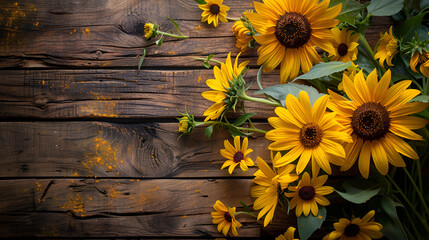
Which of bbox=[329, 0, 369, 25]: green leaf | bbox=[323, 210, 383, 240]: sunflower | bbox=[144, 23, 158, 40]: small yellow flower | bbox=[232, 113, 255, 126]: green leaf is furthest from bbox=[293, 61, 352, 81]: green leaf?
bbox=[144, 23, 158, 40]: small yellow flower

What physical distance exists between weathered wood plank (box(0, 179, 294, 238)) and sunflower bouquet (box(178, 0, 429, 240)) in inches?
2.3

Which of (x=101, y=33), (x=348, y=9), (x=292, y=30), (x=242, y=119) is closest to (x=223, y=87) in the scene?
(x=242, y=119)

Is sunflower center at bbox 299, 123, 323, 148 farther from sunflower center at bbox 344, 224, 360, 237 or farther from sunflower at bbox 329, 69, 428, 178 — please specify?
sunflower center at bbox 344, 224, 360, 237

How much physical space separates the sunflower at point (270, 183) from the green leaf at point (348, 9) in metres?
0.33

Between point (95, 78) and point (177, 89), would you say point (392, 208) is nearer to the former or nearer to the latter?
point (177, 89)

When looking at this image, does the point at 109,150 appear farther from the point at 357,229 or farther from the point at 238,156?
the point at 357,229

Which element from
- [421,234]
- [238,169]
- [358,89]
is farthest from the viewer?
[238,169]

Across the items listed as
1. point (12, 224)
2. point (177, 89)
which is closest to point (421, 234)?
point (177, 89)

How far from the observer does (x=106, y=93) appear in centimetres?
98

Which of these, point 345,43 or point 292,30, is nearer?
point 292,30

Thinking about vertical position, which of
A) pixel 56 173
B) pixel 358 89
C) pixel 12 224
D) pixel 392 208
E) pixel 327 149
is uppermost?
pixel 358 89

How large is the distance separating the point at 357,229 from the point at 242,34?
548mm

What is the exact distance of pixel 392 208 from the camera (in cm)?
73

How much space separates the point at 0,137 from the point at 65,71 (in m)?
0.27
